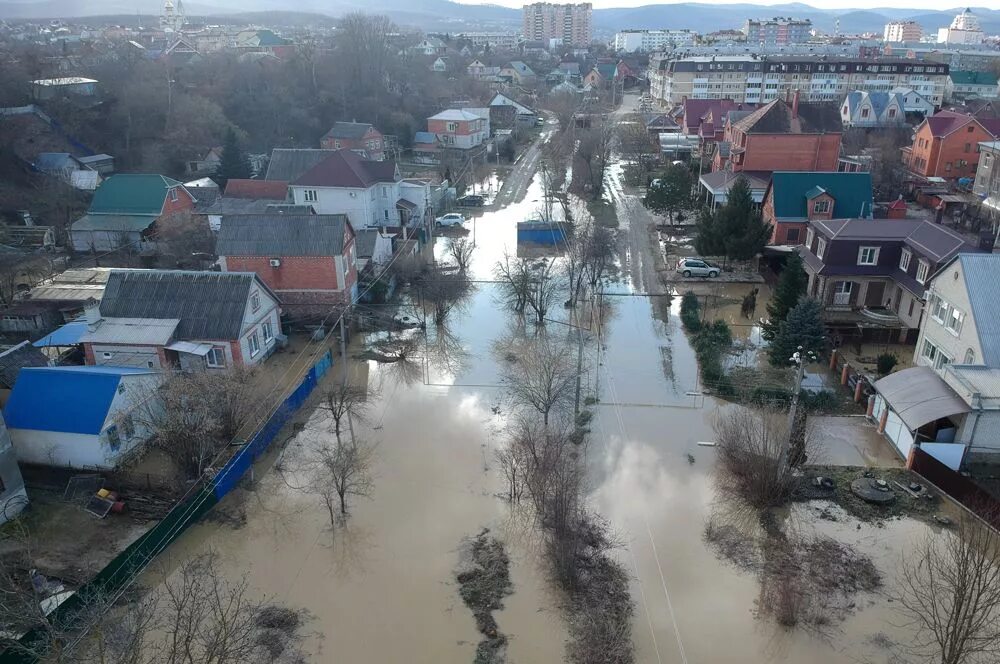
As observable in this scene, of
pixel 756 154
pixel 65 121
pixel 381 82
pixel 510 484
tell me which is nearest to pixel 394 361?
pixel 510 484

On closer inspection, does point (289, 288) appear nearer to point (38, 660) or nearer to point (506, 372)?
point (506, 372)

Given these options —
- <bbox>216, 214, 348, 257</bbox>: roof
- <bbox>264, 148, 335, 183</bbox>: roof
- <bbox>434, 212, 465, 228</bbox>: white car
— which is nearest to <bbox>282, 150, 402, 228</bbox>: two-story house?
<bbox>264, 148, 335, 183</bbox>: roof

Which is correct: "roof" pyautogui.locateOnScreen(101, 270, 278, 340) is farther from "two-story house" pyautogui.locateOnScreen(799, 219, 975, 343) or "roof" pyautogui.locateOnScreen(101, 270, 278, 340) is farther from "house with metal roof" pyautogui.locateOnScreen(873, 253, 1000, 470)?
"two-story house" pyautogui.locateOnScreen(799, 219, 975, 343)

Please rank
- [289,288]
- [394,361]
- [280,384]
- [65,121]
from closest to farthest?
[280,384] < [394,361] < [289,288] < [65,121]

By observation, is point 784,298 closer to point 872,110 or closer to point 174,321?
point 174,321

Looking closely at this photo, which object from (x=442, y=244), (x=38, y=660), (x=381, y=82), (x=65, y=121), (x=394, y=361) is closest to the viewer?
(x=38, y=660)
